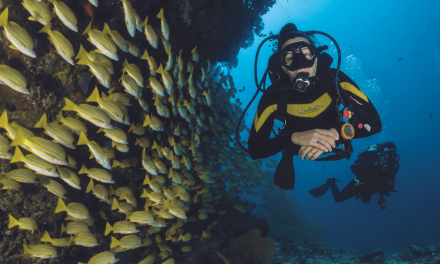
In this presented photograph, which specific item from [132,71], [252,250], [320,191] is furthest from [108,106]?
[320,191]

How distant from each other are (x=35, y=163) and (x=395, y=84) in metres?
100

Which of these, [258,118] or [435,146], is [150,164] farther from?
[435,146]

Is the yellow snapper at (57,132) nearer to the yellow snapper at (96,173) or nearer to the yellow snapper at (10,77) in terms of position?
the yellow snapper at (10,77)

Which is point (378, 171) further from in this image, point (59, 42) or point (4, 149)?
point (4, 149)

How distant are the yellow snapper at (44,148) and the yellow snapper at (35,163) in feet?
0.35

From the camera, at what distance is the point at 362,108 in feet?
10.3

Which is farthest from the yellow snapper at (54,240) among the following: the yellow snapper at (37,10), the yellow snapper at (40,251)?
the yellow snapper at (37,10)

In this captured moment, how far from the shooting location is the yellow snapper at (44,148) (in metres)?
2.27

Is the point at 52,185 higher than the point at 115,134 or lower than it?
lower

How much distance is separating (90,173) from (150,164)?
978 millimetres

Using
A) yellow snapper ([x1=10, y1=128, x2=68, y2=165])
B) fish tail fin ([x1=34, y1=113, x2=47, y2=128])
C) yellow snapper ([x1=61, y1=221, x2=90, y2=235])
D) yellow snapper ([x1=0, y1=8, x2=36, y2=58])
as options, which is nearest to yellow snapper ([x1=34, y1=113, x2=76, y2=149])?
fish tail fin ([x1=34, y1=113, x2=47, y2=128])

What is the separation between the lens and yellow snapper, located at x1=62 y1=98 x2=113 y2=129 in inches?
103

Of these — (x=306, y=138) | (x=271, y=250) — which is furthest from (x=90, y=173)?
(x=271, y=250)

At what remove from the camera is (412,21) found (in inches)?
2469
